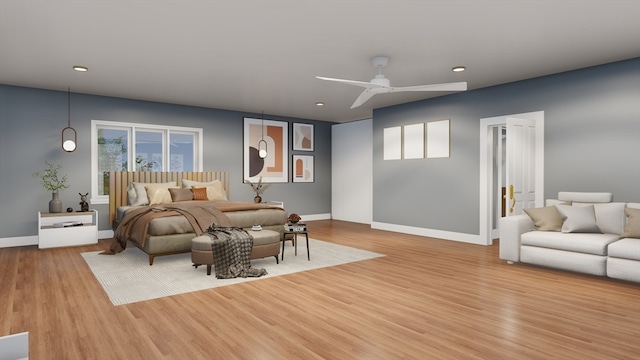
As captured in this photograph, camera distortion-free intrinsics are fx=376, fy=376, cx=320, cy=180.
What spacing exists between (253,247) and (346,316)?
185cm

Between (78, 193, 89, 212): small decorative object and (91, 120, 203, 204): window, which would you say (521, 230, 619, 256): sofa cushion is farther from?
(78, 193, 89, 212): small decorative object

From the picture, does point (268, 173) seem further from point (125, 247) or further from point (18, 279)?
point (18, 279)

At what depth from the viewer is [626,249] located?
3834 millimetres

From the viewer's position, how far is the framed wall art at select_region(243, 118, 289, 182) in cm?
845

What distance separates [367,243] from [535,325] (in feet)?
11.7

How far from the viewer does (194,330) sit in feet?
8.95

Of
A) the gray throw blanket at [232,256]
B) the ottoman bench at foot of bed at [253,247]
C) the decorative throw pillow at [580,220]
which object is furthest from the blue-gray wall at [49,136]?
the decorative throw pillow at [580,220]

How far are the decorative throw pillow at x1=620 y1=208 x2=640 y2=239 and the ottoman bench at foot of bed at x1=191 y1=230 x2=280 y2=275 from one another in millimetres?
3950

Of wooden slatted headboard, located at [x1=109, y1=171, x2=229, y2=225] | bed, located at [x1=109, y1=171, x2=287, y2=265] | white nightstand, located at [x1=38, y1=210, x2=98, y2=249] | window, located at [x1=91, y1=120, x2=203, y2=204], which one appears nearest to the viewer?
bed, located at [x1=109, y1=171, x2=287, y2=265]

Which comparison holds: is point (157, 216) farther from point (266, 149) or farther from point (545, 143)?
point (545, 143)

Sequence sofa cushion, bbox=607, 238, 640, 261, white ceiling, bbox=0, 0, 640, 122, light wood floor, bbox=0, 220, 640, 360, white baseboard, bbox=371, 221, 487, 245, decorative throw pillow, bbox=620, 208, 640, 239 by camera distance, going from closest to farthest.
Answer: light wood floor, bbox=0, 220, 640, 360 < white ceiling, bbox=0, 0, 640, 122 < sofa cushion, bbox=607, 238, 640, 261 < decorative throw pillow, bbox=620, 208, 640, 239 < white baseboard, bbox=371, 221, 487, 245

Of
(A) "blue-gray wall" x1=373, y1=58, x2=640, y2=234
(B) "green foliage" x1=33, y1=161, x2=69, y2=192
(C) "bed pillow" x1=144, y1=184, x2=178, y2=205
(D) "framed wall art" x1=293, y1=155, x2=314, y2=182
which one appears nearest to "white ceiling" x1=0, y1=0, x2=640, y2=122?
(A) "blue-gray wall" x1=373, y1=58, x2=640, y2=234

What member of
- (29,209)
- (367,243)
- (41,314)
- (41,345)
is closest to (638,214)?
(367,243)

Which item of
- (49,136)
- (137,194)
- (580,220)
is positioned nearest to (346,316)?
(580,220)
